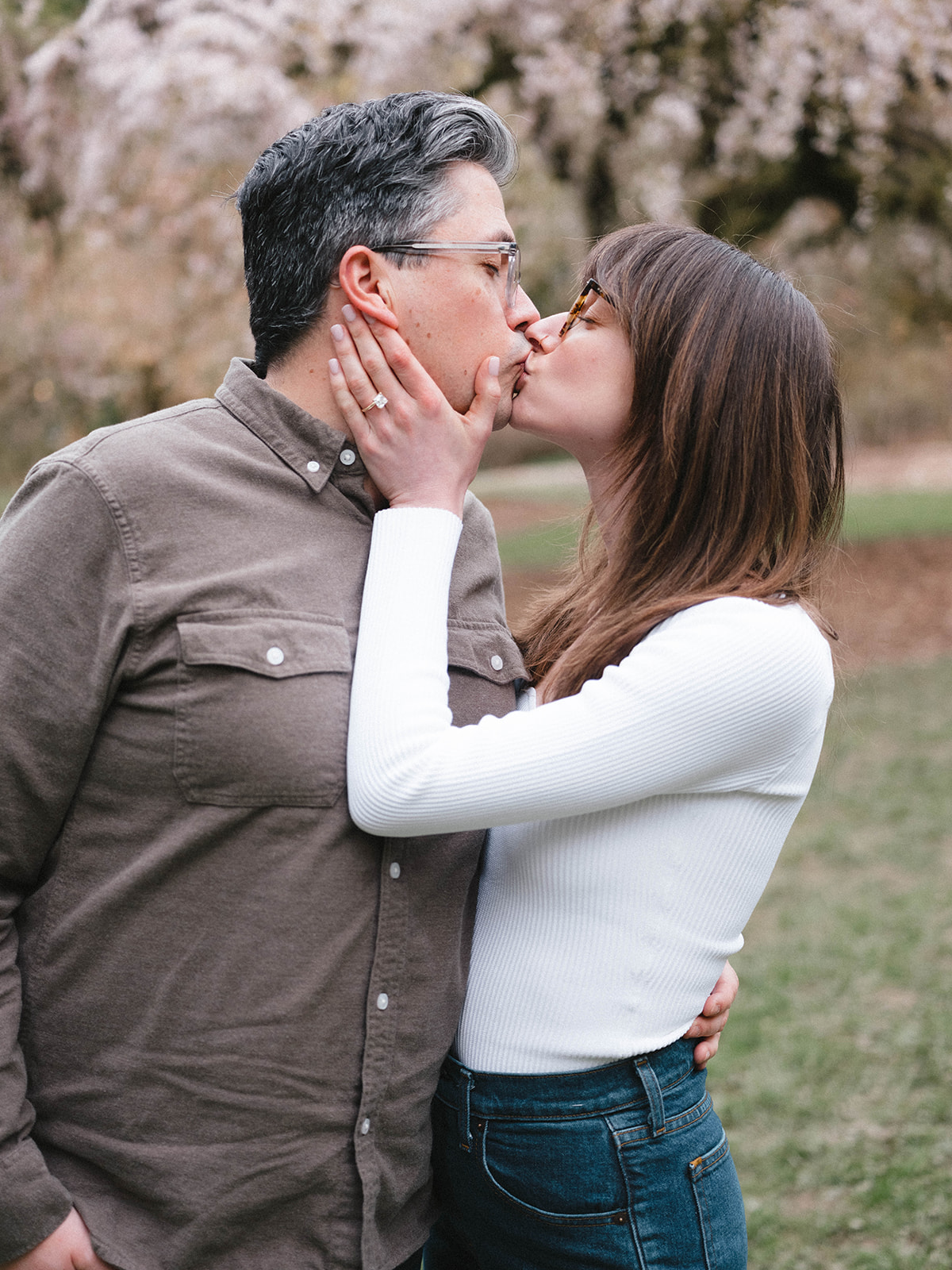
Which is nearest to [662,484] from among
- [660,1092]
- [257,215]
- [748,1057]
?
[257,215]

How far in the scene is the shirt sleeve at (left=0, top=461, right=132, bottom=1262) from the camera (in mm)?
1572

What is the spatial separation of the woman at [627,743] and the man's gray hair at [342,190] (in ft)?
0.46

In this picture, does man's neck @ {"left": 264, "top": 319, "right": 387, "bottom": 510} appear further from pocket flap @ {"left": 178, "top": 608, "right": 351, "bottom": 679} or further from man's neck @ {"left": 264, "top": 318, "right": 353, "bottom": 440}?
pocket flap @ {"left": 178, "top": 608, "right": 351, "bottom": 679}

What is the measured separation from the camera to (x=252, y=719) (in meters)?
1.63

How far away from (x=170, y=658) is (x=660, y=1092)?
964 millimetres

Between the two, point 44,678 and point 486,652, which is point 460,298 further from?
point 44,678

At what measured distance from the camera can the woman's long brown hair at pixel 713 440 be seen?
196 centimetres

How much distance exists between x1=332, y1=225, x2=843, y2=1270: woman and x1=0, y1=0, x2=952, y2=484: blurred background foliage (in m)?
5.69

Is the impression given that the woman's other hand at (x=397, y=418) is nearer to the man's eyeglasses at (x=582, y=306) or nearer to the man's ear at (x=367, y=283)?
the man's ear at (x=367, y=283)

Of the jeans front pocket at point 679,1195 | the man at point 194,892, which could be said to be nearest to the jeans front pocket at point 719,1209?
the jeans front pocket at point 679,1195

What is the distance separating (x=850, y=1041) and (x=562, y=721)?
3396 mm

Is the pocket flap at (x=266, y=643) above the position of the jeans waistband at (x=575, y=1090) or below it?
above

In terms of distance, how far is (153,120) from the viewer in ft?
27.2

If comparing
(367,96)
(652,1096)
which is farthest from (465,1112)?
(367,96)
